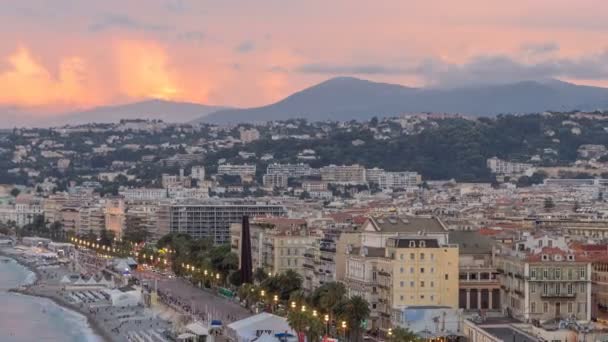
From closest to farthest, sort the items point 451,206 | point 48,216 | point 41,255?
point 451,206 < point 41,255 < point 48,216

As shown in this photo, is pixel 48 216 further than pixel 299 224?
Yes

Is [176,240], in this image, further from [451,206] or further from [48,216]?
[48,216]

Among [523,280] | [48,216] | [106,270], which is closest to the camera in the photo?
[523,280]

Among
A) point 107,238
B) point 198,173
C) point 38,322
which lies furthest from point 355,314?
point 198,173

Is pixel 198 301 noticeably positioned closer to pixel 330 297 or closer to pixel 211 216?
pixel 330 297

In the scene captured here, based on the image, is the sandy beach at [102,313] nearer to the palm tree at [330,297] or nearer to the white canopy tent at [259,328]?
the white canopy tent at [259,328]

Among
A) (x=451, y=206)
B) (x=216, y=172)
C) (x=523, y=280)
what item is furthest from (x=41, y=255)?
(x=216, y=172)
